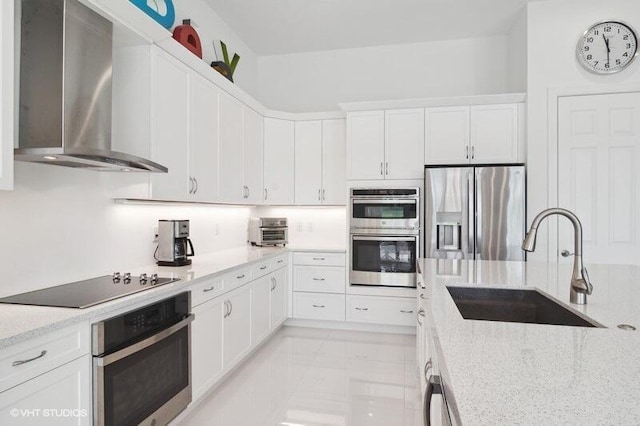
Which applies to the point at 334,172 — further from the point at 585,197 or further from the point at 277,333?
the point at 585,197

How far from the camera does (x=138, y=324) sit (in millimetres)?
1835

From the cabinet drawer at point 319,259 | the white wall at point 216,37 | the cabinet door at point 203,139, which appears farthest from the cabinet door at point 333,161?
the cabinet door at point 203,139

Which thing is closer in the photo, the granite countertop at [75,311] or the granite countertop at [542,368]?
the granite countertop at [542,368]

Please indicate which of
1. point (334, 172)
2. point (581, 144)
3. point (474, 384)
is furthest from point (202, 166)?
point (581, 144)

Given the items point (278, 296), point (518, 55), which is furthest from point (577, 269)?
point (518, 55)

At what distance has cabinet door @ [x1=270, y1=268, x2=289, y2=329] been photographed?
370 cm

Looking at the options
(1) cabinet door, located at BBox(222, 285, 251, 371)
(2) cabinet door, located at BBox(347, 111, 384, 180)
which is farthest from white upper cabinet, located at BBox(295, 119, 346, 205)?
(1) cabinet door, located at BBox(222, 285, 251, 371)

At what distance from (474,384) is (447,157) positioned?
3299 millimetres

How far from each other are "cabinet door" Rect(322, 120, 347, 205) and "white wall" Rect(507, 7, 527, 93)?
5.95 ft

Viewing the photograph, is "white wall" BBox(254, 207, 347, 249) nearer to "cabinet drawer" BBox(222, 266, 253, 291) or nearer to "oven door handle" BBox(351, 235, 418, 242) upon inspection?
"oven door handle" BBox(351, 235, 418, 242)

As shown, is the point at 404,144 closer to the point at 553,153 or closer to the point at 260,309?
the point at 553,153

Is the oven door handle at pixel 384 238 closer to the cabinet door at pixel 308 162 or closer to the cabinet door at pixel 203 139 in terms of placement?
the cabinet door at pixel 308 162

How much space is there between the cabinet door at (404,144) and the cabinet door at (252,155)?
1360 millimetres

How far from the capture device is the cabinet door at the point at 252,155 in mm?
3771
